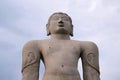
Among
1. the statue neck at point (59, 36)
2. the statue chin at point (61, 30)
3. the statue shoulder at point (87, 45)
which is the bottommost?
the statue shoulder at point (87, 45)

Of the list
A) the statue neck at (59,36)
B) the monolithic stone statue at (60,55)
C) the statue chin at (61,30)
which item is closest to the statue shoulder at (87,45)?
the monolithic stone statue at (60,55)

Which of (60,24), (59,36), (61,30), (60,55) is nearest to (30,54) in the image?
(60,55)

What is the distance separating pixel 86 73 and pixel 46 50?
1.51 m

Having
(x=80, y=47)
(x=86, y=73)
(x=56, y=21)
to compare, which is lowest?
(x=86, y=73)

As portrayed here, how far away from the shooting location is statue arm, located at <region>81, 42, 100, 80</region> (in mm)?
12414

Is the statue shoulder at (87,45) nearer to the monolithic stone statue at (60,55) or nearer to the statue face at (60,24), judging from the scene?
the monolithic stone statue at (60,55)

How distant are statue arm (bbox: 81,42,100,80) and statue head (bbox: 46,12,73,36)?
879 mm

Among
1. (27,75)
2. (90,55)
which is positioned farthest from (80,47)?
(27,75)

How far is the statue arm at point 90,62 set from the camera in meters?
12.4

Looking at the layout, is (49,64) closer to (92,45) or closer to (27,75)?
(27,75)

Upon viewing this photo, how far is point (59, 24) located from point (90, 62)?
166cm

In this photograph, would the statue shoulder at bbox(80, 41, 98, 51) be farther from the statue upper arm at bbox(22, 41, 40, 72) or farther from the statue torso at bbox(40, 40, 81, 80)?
the statue upper arm at bbox(22, 41, 40, 72)

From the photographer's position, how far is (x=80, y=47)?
12711 mm

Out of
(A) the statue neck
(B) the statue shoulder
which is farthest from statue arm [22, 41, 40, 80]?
(B) the statue shoulder
